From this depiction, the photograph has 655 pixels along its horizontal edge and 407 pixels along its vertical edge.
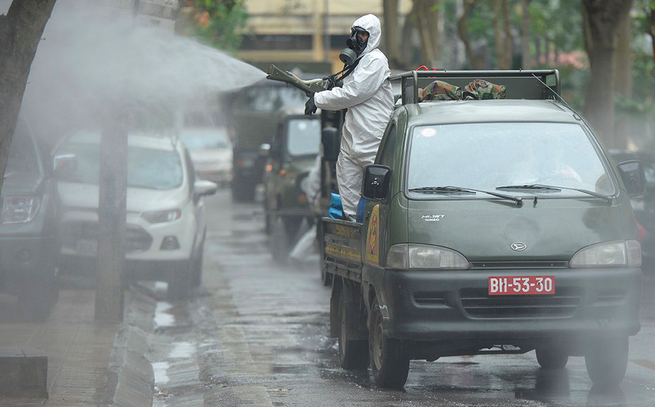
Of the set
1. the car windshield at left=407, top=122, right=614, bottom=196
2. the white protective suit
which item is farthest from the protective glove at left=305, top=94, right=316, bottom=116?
the car windshield at left=407, top=122, right=614, bottom=196

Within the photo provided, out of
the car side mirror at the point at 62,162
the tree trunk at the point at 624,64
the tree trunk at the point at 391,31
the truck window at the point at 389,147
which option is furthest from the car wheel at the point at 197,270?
the tree trunk at the point at 391,31

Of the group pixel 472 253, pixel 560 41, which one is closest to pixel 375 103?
pixel 472 253

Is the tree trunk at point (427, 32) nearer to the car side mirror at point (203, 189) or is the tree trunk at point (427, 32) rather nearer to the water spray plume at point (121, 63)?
the car side mirror at point (203, 189)

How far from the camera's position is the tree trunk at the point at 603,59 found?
61.8 ft

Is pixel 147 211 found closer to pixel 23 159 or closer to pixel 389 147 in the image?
pixel 23 159

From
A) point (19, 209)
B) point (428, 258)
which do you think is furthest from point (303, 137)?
point (428, 258)

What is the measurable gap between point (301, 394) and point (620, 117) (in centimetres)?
1590

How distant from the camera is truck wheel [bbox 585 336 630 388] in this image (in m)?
7.68

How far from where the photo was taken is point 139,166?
1458cm

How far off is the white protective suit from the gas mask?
0.13ft

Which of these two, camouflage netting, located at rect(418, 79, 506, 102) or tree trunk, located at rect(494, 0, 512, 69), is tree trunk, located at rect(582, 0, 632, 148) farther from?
camouflage netting, located at rect(418, 79, 506, 102)

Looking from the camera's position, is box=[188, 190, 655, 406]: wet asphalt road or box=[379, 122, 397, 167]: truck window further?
box=[379, 122, 397, 167]: truck window

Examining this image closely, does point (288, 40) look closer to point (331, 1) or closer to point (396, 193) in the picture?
point (331, 1)

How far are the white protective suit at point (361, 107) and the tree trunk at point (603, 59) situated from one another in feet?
34.7
